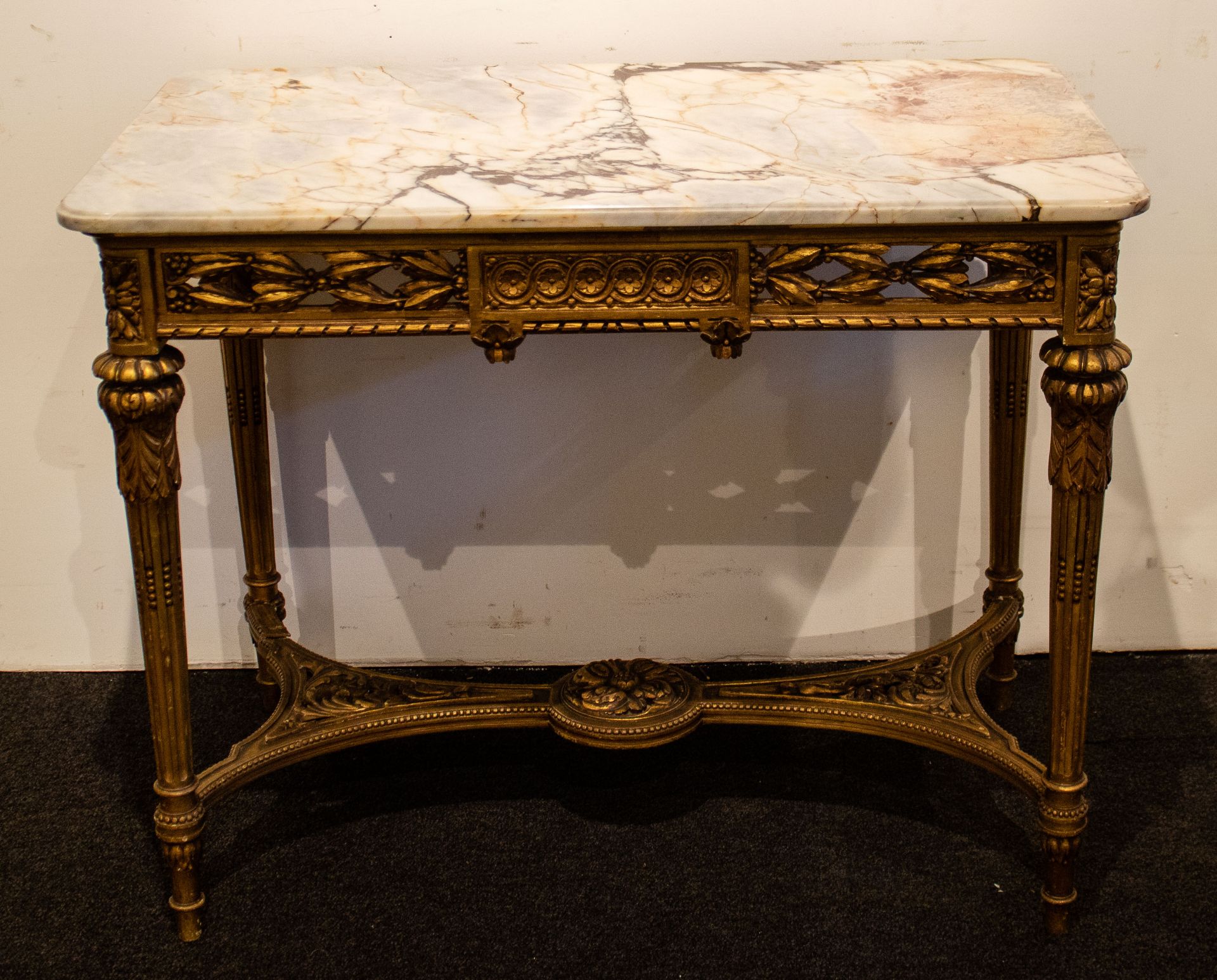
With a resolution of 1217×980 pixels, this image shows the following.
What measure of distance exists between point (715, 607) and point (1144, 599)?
790mm

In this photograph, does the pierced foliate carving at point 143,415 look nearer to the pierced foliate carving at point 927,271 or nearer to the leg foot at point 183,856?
the leg foot at point 183,856

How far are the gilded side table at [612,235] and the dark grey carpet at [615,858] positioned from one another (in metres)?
→ 0.12

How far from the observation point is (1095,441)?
4.99ft

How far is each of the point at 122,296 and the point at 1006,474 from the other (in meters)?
1.38

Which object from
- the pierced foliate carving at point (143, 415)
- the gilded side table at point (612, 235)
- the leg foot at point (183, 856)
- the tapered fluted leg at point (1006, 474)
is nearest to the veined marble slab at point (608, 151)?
the gilded side table at point (612, 235)

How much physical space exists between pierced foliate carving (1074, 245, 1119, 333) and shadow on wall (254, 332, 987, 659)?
2.33 ft

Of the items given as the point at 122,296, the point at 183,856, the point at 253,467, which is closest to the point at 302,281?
the point at 122,296

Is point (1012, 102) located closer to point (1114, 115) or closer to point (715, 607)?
point (1114, 115)

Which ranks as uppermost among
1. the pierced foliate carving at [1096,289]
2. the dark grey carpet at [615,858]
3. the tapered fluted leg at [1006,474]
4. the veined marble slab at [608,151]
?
the veined marble slab at [608,151]

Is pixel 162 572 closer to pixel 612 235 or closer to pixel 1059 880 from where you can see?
pixel 612 235

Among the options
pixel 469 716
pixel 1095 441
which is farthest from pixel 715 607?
pixel 1095 441

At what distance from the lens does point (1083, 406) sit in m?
1.50

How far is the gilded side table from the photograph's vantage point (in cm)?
144

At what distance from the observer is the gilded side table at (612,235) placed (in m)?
1.44
